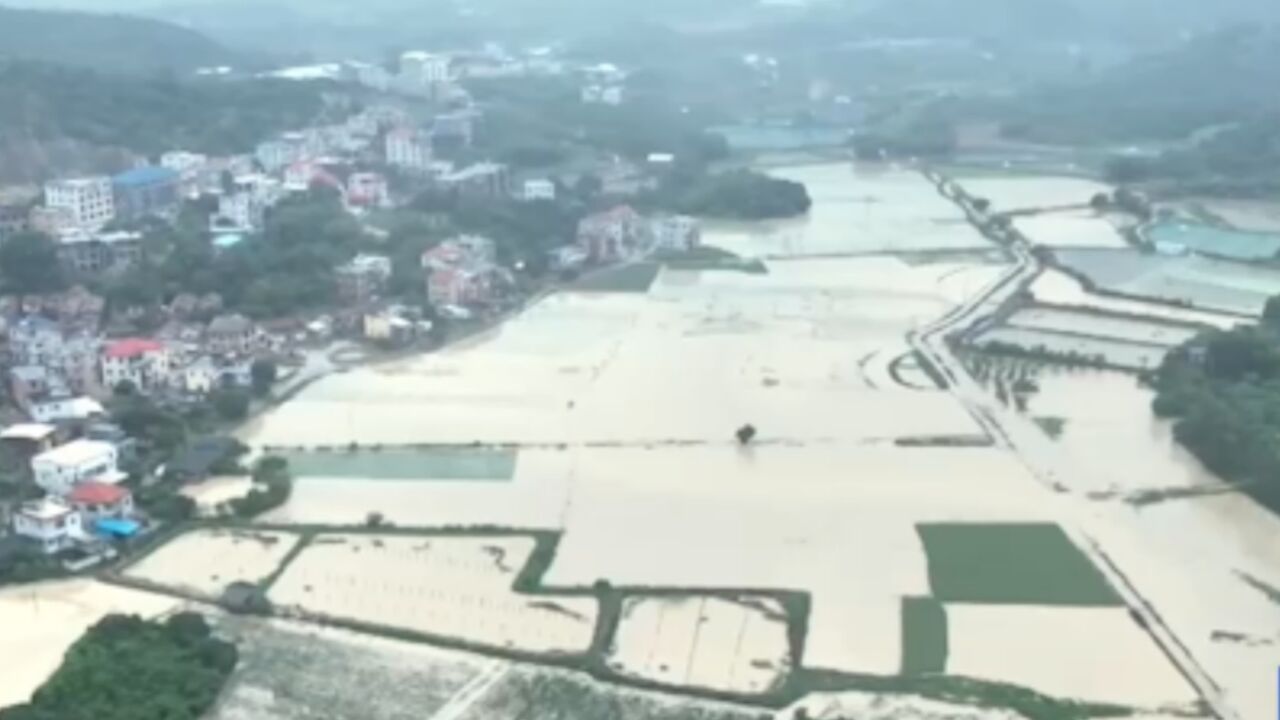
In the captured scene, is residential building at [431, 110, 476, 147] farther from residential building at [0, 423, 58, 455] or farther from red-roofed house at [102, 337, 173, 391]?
residential building at [0, 423, 58, 455]

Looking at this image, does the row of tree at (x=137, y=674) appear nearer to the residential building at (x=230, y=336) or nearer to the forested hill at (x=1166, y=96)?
the residential building at (x=230, y=336)

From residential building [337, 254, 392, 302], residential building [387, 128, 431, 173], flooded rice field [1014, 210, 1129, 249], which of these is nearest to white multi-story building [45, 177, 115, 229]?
residential building [337, 254, 392, 302]

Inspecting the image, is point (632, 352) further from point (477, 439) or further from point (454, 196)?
point (454, 196)

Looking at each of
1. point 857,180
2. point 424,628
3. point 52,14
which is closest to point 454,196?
point 857,180

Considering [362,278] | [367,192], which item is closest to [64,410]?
[362,278]

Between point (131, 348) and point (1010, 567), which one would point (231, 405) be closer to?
point (131, 348)
